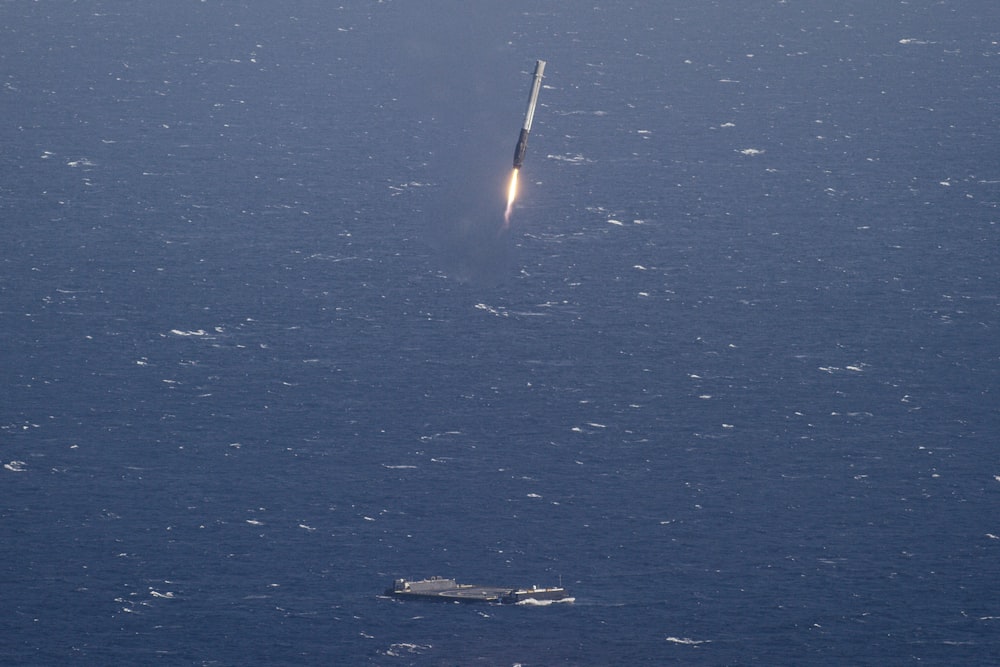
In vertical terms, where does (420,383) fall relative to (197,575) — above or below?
above

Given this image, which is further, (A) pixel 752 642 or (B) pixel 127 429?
(B) pixel 127 429

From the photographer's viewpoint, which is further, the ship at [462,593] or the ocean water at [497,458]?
the ship at [462,593]

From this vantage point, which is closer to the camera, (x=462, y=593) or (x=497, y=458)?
(x=462, y=593)

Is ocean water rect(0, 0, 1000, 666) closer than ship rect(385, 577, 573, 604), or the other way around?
ocean water rect(0, 0, 1000, 666)

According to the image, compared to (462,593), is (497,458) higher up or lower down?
higher up

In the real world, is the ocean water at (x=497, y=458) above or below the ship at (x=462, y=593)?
above

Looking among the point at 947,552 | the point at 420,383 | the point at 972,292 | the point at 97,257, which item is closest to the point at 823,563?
the point at 947,552

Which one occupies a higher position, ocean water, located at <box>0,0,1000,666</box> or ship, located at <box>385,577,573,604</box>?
ocean water, located at <box>0,0,1000,666</box>

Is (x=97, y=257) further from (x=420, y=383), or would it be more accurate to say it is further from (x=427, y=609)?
(x=427, y=609)
